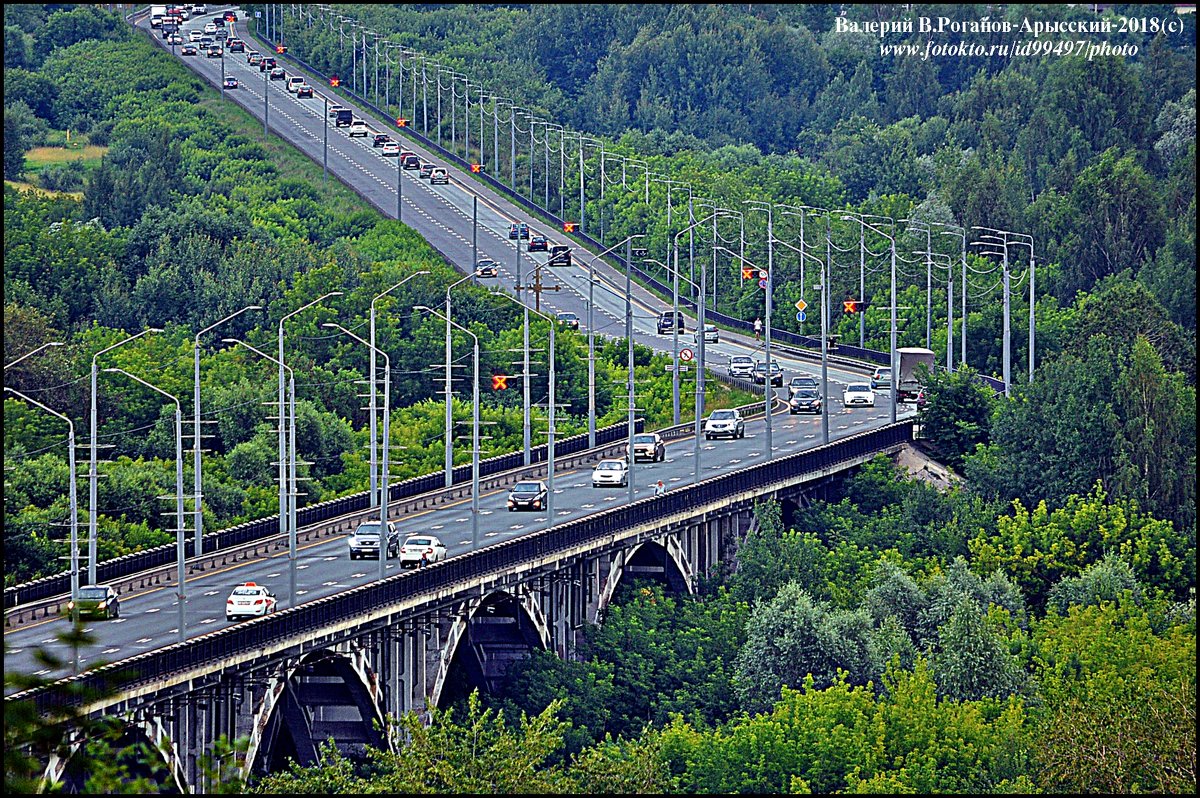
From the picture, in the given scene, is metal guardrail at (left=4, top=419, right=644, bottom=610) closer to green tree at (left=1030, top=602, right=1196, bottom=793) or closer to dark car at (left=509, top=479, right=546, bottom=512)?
dark car at (left=509, top=479, right=546, bottom=512)

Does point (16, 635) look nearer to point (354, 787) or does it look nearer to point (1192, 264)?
point (354, 787)

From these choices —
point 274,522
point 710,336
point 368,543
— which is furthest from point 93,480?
point 710,336

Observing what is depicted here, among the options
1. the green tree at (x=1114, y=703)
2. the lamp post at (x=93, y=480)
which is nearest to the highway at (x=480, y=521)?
the lamp post at (x=93, y=480)

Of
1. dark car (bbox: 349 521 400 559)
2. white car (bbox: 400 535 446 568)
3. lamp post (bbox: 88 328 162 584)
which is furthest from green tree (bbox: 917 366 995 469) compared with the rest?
lamp post (bbox: 88 328 162 584)

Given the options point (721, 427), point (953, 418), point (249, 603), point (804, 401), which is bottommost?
point (804, 401)

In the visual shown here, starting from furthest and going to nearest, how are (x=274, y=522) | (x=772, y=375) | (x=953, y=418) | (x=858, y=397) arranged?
(x=772, y=375), (x=858, y=397), (x=953, y=418), (x=274, y=522)

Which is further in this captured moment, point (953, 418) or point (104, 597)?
point (953, 418)

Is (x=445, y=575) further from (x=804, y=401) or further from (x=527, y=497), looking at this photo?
(x=804, y=401)

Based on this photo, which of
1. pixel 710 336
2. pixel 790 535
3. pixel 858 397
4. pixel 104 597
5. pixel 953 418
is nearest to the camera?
pixel 104 597
